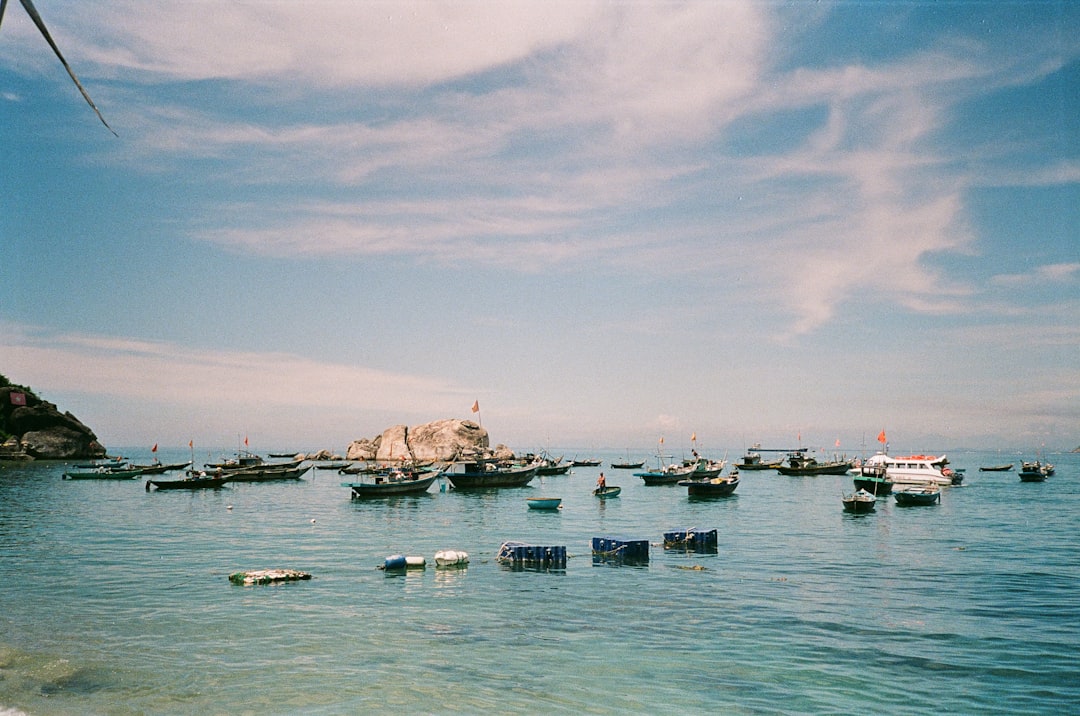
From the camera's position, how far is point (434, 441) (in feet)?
553

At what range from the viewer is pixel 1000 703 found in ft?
53.3

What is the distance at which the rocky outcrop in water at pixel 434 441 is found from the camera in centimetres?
16475

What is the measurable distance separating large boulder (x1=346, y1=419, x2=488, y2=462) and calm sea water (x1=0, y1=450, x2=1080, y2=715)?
116342mm

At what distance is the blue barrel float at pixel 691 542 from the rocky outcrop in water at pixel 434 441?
120 meters

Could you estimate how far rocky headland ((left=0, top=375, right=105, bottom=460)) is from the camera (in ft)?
465

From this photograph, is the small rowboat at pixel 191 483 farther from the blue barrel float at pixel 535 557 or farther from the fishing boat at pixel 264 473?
the blue barrel float at pixel 535 557

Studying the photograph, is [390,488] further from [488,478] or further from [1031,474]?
[1031,474]

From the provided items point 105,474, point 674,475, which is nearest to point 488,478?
point 674,475

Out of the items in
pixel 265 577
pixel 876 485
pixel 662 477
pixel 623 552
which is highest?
pixel 876 485

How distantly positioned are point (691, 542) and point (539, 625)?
1773 centimetres

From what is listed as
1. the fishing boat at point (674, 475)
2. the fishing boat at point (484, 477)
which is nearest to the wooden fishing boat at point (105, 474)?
the fishing boat at point (484, 477)

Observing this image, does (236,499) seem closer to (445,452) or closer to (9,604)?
(9,604)

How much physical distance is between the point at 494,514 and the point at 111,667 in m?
43.9

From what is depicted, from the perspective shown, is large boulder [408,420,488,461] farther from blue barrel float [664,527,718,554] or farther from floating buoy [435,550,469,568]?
floating buoy [435,550,469,568]
